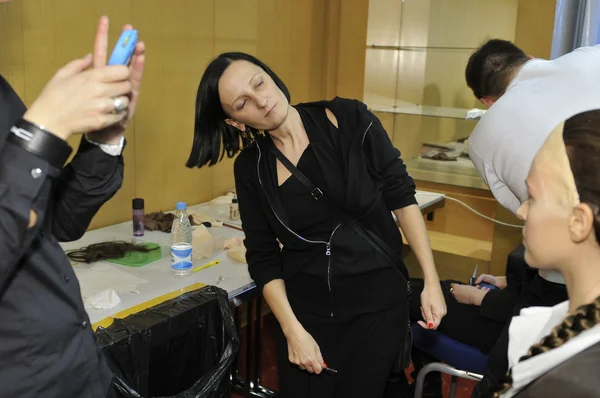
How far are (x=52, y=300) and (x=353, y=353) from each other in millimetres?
982

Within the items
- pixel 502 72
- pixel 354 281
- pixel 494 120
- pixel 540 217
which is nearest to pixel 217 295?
pixel 354 281

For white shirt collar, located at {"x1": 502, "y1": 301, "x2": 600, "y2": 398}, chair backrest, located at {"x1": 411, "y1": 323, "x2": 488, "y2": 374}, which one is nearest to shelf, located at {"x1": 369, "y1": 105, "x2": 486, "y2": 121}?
chair backrest, located at {"x1": 411, "y1": 323, "x2": 488, "y2": 374}

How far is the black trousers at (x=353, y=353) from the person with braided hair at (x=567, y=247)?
2.37ft

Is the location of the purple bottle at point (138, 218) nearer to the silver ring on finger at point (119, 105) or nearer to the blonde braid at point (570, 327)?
the silver ring on finger at point (119, 105)

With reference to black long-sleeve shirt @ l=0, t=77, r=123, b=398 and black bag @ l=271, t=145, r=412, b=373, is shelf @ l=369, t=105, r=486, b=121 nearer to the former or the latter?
black bag @ l=271, t=145, r=412, b=373

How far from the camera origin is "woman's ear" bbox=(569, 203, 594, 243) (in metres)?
0.85

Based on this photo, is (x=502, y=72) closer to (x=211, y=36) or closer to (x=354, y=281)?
(x=354, y=281)

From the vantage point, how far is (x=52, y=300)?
0.93 meters

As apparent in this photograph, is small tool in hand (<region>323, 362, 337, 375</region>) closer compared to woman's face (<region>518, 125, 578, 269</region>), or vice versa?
woman's face (<region>518, 125, 578, 269</region>)

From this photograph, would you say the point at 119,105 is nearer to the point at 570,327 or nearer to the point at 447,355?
the point at 570,327

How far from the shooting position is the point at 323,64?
12.8 ft

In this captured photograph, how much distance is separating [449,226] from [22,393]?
9.72 ft

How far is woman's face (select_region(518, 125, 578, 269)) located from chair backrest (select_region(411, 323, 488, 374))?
1.11 m

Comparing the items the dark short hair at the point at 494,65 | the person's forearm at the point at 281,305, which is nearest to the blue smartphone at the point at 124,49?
the person's forearm at the point at 281,305
